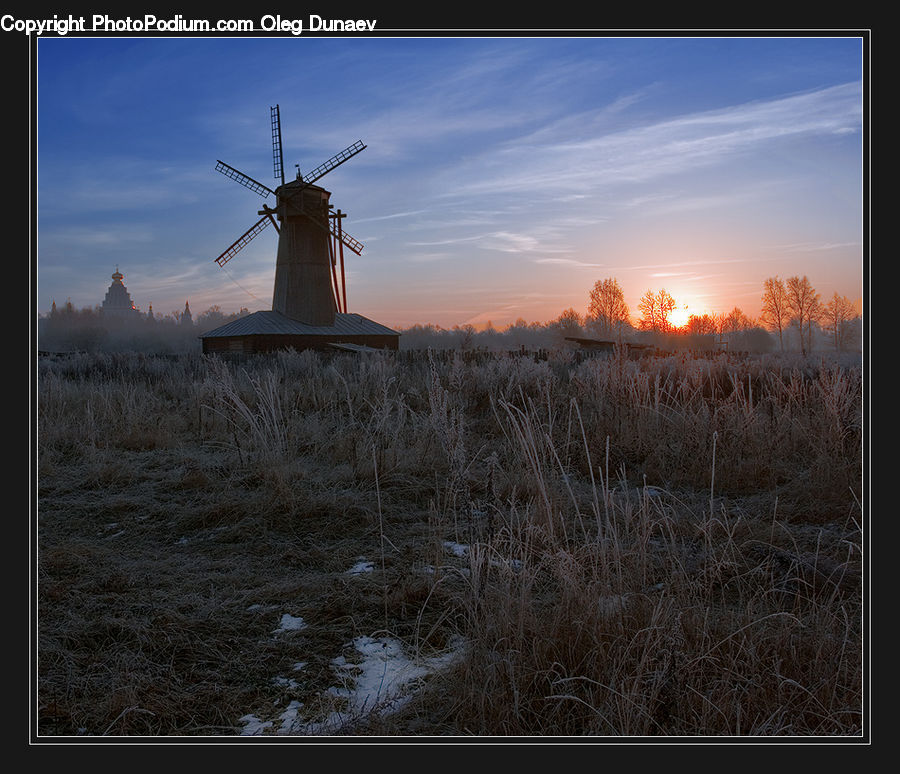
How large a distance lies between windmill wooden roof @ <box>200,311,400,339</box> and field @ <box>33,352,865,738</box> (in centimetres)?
2149

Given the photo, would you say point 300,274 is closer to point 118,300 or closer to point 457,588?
point 457,588

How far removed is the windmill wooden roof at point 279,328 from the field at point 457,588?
2149cm

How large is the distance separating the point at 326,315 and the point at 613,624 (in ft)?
94.7

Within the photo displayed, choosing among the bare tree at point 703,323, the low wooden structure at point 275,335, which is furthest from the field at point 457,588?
the low wooden structure at point 275,335

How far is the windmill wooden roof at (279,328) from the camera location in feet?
91.1

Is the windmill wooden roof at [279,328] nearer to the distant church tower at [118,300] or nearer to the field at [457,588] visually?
the field at [457,588]

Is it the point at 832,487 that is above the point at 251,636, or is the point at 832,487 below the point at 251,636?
above

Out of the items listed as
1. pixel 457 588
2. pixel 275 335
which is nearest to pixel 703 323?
pixel 457 588

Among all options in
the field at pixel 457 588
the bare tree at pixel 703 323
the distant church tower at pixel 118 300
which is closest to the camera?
the field at pixel 457 588

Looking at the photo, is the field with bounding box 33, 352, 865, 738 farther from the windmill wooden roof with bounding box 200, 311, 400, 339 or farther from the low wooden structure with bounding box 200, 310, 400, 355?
the windmill wooden roof with bounding box 200, 311, 400, 339

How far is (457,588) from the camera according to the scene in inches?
134
